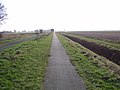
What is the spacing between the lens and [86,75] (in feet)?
45.2

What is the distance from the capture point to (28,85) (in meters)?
11.1

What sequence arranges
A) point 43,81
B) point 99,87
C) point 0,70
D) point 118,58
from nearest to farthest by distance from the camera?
point 99,87 → point 43,81 → point 0,70 → point 118,58

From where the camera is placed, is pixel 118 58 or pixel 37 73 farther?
pixel 118 58

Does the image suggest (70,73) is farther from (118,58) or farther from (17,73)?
(118,58)

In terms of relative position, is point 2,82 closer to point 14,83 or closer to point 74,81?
point 14,83

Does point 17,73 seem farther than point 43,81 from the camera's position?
Yes

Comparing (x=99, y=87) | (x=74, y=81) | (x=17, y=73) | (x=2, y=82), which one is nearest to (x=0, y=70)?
(x=17, y=73)
